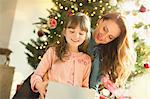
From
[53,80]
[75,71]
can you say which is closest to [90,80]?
[75,71]

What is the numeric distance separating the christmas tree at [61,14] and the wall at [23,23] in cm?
44

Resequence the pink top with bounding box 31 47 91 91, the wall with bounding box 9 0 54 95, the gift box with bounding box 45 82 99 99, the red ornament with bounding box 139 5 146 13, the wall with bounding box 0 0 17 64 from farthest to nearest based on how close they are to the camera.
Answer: the wall with bounding box 0 0 17 64
the wall with bounding box 9 0 54 95
the red ornament with bounding box 139 5 146 13
the pink top with bounding box 31 47 91 91
the gift box with bounding box 45 82 99 99

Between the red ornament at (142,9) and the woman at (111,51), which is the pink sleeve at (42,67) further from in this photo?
the red ornament at (142,9)

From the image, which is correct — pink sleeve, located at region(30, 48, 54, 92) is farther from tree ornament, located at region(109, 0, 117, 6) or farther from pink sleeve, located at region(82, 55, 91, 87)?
tree ornament, located at region(109, 0, 117, 6)

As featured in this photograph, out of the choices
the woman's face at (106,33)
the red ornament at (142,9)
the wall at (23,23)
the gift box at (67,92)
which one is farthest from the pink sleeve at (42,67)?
the red ornament at (142,9)

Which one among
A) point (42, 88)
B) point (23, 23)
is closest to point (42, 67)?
point (42, 88)

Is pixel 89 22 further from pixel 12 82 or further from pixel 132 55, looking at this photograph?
pixel 12 82

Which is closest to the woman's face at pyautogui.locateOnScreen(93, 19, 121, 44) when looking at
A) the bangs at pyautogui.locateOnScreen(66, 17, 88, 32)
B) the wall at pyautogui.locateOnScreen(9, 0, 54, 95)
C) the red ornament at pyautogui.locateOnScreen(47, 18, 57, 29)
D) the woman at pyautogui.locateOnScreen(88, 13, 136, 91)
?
the woman at pyautogui.locateOnScreen(88, 13, 136, 91)

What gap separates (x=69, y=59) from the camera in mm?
2354

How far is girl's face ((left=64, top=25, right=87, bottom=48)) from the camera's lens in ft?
7.70

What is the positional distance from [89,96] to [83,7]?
0.79m

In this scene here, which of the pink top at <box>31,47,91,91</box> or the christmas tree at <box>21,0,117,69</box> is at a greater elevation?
the christmas tree at <box>21,0,117,69</box>

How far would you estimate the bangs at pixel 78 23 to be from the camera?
2346 millimetres

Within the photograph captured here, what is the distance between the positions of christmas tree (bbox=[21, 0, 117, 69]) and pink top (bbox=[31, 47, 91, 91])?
0.16 metres
